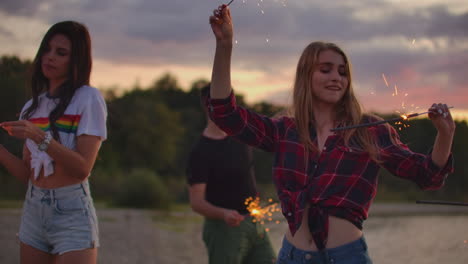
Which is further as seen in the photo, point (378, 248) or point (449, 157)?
point (378, 248)

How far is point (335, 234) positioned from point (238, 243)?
1.58 meters

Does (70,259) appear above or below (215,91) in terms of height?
below

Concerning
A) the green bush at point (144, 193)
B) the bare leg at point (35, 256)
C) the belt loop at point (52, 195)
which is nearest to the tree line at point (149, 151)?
the green bush at point (144, 193)

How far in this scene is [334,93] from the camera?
306 cm

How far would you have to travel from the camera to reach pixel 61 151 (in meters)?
3.15

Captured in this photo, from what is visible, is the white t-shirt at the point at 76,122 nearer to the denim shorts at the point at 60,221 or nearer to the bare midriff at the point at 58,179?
the bare midriff at the point at 58,179

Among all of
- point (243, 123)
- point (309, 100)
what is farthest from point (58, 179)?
point (309, 100)

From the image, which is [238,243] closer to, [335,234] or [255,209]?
[255,209]

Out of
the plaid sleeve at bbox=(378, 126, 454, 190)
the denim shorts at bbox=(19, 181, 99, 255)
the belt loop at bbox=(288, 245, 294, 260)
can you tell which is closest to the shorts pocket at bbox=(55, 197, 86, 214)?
the denim shorts at bbox=(19, 181, 99, 255)

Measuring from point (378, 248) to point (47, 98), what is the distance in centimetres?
1006

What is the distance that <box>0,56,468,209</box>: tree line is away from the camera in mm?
6652

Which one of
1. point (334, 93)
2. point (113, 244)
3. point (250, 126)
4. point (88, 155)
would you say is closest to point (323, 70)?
point (334, 93)

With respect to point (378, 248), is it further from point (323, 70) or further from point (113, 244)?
point (323, 70)

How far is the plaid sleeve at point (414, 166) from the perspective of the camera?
2889 mm
